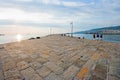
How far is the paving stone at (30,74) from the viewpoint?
5.25 metres

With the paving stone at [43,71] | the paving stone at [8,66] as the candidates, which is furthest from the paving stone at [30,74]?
the paving stone at [8,66]

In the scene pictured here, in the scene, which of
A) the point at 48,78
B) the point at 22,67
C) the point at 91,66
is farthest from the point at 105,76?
the point at 22,67

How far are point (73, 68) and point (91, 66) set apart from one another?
786mm

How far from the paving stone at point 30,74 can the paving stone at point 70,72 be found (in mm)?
918

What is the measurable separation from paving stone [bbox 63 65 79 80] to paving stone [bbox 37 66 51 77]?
0.67 meters

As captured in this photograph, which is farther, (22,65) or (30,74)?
(22,65)

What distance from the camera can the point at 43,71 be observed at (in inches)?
234

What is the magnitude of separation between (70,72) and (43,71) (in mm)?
1039

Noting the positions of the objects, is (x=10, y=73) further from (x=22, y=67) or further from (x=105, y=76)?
(x=105, y=76)

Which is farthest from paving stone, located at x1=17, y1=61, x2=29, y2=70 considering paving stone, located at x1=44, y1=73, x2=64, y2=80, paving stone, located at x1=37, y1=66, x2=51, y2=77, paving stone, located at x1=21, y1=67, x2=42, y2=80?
paving stone, located at x1=44, y1=73, x2=64, y2=80

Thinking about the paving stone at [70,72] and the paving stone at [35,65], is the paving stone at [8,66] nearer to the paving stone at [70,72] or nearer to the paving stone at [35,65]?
the paving stone at [35,65]

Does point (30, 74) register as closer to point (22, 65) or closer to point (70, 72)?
point (22, 65)

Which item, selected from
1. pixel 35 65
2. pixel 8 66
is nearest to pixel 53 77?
pixel 35 65

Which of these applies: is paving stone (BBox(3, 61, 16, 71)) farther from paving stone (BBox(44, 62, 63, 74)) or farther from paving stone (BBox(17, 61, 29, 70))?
paving stone (BBox(44, 62, 63, 74))
